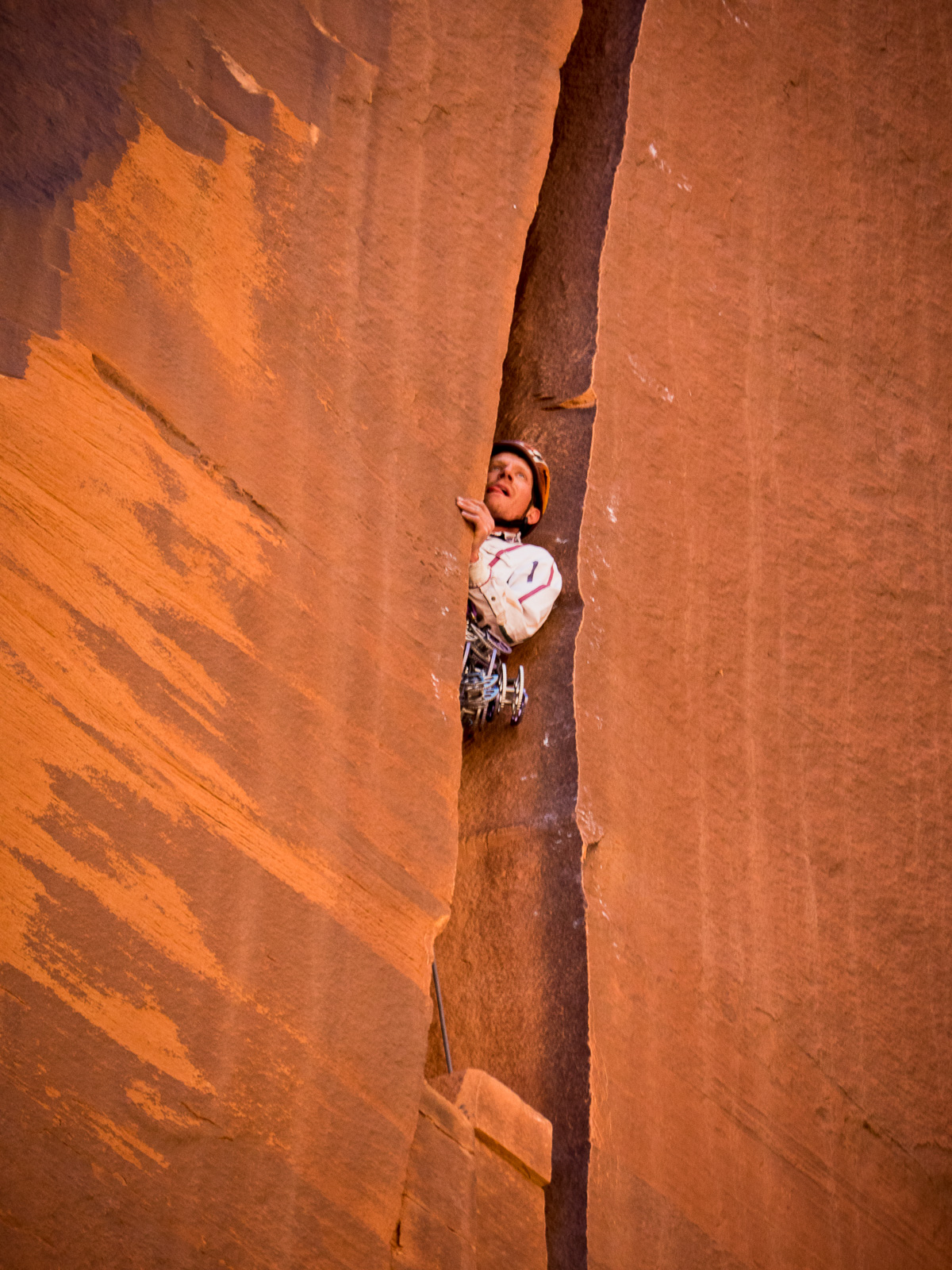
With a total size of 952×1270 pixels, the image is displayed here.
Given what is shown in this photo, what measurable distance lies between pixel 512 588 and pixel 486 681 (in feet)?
0.74

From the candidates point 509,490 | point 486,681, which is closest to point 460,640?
point 486,681

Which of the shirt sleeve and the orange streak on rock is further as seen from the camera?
the shirt sleeve

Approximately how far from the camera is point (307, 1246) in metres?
2.01

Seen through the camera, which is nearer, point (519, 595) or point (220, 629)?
point (220, 629)

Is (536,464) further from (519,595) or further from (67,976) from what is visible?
(67,976)

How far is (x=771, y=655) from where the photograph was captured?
3219 millimetres

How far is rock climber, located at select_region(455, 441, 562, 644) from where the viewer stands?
2.78 meters

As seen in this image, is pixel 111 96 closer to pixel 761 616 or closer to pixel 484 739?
pixel 484 739

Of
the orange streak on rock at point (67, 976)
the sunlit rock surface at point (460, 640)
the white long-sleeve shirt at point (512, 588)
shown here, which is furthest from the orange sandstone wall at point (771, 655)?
the orange streak on rock at point (67, 976)

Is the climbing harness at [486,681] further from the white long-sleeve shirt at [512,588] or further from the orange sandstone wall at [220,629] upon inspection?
the orange sandstone wall at [220,629]

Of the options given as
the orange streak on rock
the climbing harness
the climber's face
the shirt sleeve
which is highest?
the climber's face

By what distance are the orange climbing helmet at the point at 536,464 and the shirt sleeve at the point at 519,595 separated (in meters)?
0.26

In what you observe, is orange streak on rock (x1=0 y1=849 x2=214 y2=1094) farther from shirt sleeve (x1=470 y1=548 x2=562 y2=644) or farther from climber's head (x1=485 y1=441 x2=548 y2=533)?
climber's head (x1=485 y1=441 x2=548 y2=533)

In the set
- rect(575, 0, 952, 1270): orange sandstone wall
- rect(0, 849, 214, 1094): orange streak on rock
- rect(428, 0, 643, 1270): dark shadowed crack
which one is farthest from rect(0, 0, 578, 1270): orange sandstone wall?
rect(575, 0, 952, 1270): orange sandstone wall
